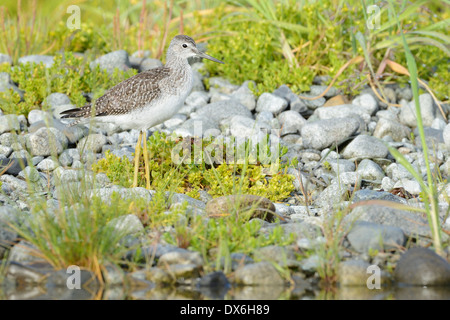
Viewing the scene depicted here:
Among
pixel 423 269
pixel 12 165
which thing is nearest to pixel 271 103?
pixel 12 165

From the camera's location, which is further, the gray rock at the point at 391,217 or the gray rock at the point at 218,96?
the gray rock at the point at 218,96

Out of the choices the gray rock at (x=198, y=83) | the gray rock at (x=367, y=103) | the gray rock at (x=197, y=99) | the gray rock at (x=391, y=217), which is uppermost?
the gray rock at (x=198, y=83)

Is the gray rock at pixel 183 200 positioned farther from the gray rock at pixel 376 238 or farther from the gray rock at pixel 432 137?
the gray rock at pixel 432 137

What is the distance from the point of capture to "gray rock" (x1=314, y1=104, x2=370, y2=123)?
29.9 feet

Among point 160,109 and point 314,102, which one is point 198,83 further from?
point 160,109

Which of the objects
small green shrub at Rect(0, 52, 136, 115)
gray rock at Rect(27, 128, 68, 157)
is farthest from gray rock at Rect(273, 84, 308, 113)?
gray rock at Rect(27, 128, 68, 157)

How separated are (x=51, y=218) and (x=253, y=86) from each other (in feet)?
16.0

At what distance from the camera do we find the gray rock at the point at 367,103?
9.37 meters

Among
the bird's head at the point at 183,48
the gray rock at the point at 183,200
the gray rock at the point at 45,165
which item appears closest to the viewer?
the gray rock at the point at 183,200

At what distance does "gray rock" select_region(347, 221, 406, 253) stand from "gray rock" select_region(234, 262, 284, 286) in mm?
783

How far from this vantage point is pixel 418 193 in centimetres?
719

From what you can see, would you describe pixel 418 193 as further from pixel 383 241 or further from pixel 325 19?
pixel 325 19

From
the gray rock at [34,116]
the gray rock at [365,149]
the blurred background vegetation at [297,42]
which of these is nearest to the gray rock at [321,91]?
the blurred background vegetation at [297,42]

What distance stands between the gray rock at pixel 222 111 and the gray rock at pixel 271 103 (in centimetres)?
23
